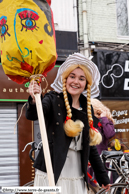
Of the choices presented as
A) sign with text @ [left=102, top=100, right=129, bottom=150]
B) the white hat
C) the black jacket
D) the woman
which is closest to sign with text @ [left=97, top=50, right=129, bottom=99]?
sign with text @ [left=102, top=100, right=129, bottom=150]

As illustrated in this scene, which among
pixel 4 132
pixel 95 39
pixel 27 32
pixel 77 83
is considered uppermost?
pixel 95 39

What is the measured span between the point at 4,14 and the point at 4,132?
18.7 ft

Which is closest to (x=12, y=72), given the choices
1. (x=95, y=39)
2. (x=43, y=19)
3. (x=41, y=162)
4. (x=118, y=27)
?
(x=43, y=19)

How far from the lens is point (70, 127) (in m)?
2.71

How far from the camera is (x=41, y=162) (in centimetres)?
270

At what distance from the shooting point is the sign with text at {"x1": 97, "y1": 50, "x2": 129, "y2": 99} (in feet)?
28.9

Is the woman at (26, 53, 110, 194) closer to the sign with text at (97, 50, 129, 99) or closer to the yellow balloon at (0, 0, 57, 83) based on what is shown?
the yellow balloon at (0, 0, 57, 83)

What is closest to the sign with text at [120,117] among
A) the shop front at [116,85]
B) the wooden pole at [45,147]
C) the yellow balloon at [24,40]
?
the shop front at [116,85]

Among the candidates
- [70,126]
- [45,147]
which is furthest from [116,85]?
[45,147]

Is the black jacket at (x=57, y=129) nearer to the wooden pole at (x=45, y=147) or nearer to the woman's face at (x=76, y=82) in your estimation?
the woman's face at (x=76, y=82)

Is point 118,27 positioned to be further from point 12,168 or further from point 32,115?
point 32,115

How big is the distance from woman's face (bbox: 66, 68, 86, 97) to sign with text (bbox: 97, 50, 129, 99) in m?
5.79

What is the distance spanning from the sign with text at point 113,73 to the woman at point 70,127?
18.8 ft

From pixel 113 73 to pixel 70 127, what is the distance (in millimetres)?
6480
